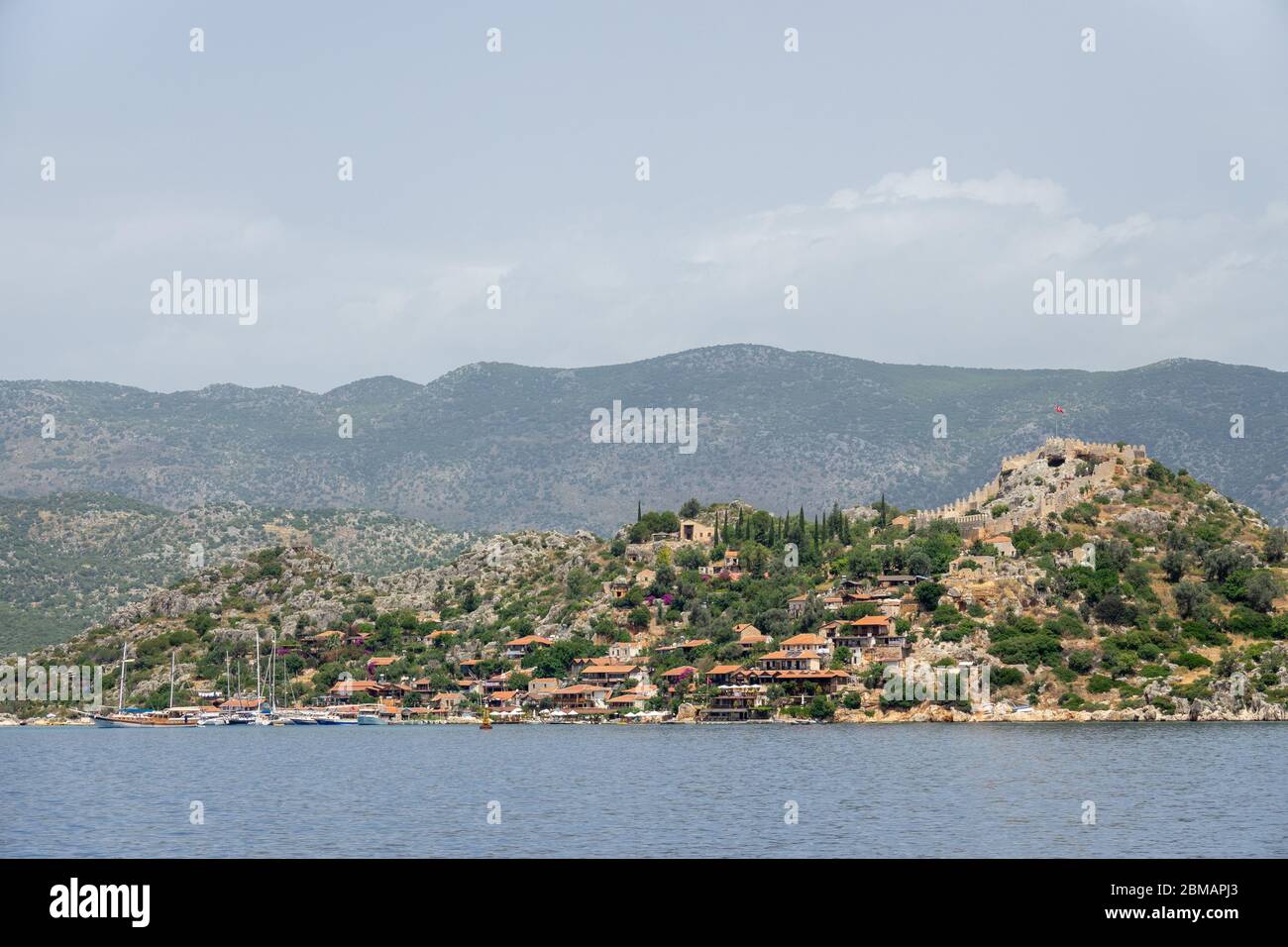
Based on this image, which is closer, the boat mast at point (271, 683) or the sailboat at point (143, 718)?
the sailboat at point (143, 718)

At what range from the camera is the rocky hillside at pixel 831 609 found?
111562mm

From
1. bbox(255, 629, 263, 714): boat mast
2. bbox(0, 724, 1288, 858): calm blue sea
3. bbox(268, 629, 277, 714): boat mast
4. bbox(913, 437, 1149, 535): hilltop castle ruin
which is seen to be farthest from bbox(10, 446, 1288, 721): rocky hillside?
bbox(0, 724, 1288, 858): calm blue sea

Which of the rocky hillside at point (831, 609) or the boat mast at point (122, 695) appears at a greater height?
the rocky hillside at point (831, 609)
